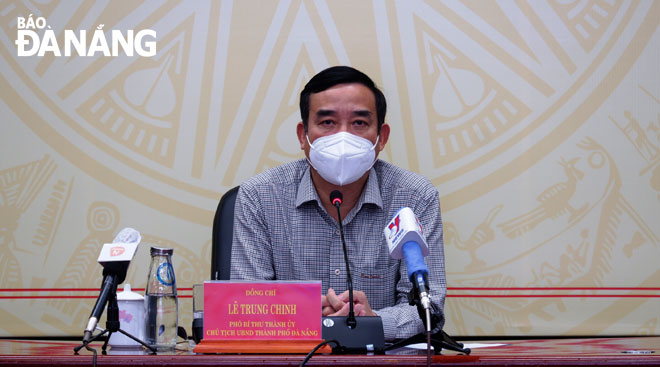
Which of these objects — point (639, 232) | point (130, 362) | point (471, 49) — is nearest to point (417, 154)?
point (471, 49)

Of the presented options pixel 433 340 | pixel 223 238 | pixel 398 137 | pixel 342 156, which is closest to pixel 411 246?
pixel 433 340

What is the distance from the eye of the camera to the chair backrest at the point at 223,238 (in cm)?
230

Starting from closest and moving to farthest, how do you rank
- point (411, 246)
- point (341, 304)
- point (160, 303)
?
1. point (411, 246)
2. point (160, 303)
3. point (341, 304)

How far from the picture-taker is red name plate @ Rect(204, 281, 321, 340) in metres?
1.34

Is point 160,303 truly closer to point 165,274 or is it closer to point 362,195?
point 165,274

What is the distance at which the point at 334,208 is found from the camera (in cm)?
235

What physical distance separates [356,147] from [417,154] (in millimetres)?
531

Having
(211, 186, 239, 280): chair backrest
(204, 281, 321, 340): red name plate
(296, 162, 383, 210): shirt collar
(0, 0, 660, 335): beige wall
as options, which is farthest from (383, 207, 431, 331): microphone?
(0, 0, 660, 335): beige wall

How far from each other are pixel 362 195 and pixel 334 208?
0.11m

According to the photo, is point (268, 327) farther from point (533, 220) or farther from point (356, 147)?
point (533, 220)

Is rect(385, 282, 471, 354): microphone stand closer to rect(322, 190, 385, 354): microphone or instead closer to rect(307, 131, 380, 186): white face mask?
rect(322, 190, 385, 354): microphone

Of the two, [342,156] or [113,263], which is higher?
[342,156]

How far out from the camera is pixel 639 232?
2629 mm

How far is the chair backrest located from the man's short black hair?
0.39 meters
